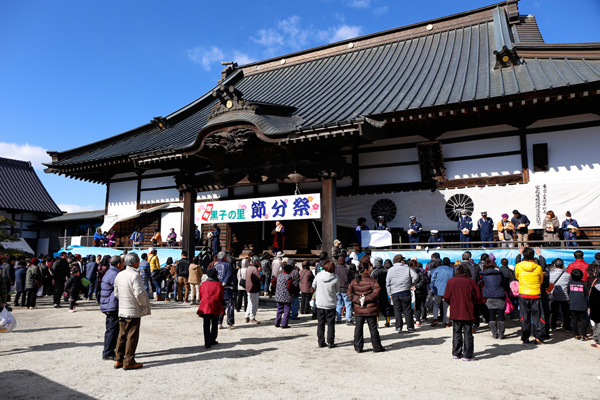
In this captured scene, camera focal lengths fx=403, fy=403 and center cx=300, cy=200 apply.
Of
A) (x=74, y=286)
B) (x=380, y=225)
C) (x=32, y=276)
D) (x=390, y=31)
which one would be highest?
(x=390, y=31)

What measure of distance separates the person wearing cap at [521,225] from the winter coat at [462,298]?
16.4ft

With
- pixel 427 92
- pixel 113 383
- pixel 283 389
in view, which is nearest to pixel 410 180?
pixel 427 92

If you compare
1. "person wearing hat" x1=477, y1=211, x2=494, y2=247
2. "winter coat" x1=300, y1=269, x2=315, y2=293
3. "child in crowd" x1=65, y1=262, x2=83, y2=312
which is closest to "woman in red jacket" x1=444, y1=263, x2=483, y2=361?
"winter coat" x1=300, y1=269, x2=315, y2=293

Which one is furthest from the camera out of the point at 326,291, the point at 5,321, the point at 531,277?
the point at 531,277

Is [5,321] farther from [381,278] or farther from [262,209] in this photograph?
[262,209]

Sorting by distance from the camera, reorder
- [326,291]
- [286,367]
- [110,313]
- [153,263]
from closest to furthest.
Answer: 1. [286,367]
2. [110,313]
3. [326,291]
4. [153,263]

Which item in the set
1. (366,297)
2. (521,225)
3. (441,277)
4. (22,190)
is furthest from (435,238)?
(22,190)

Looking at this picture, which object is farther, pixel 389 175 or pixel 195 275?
pixel 389 175

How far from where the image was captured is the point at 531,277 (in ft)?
25.4

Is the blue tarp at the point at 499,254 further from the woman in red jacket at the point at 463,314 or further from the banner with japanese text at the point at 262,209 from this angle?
the woman in red jacket at the point at 463,314

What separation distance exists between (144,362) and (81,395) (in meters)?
1.49

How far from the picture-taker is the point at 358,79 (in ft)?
54.0

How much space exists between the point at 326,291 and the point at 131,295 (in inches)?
134

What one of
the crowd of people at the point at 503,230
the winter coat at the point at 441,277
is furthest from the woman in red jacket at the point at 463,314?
the crowd of people at the point at 503,230
